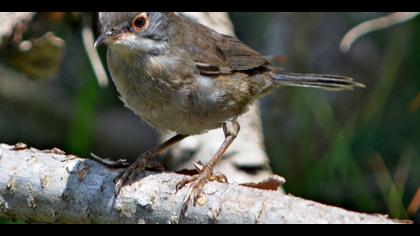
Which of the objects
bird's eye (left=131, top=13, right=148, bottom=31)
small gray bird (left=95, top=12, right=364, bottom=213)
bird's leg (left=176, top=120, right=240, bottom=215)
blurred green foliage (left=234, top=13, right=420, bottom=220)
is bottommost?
blurred green foliage (left=234, top=13, right=420, bottom=220)

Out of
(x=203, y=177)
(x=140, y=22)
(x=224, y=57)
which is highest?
(x=140, y=22)

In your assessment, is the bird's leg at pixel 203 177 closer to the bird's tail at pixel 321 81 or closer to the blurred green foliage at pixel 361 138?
the bird's tail at pixel 321 81

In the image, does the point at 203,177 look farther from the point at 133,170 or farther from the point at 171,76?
the point at 171,76

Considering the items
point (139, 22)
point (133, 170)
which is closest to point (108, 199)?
point (133, 170)

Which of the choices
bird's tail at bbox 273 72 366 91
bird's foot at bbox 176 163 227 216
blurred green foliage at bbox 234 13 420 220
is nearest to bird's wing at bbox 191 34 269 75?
bird's tail at bbox 273 72 366 91

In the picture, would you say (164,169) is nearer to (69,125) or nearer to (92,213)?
(92,213)

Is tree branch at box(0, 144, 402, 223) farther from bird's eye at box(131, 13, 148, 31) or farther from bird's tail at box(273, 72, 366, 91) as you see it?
bird's tail at box(273, 72, 366, 91)

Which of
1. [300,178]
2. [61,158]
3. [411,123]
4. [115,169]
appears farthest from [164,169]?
[411,123]

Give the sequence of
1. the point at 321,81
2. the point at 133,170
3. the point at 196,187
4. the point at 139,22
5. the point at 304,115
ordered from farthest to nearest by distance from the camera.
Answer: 1. the point at 304,115
2. the point at 321,81
3. the point at 139,22
4. the point at 133,170
5. the point at 196,187
